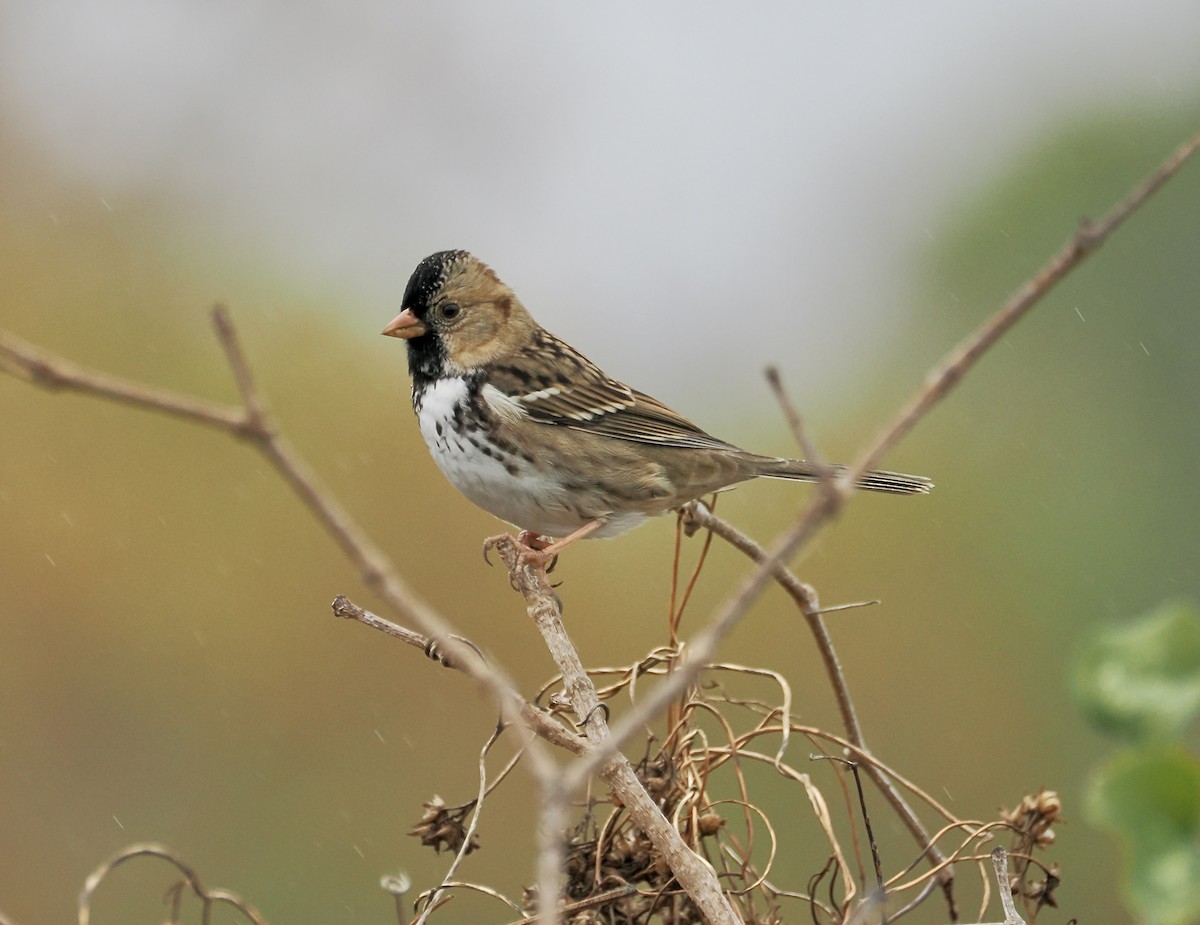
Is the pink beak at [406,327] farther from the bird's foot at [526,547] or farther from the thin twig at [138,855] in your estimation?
the thin twig at [138,855]

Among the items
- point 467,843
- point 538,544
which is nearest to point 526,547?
point 538,544

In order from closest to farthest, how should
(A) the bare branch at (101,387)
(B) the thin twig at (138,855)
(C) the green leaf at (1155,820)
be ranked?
(C) the green leaf at (1155,820), (A) the bare branch at (101,387), (B) the thin twig at (138,855)

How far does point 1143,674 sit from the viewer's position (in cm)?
56

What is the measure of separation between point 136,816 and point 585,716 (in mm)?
3015

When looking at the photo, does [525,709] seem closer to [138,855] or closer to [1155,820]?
[138,855]

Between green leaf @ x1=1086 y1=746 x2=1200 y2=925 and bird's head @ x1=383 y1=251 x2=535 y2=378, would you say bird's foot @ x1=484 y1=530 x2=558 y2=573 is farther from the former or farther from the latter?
green leaf @ x1=1086 y1=746 x2=1200 y2=925

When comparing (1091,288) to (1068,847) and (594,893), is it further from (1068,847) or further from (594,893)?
(594,893)

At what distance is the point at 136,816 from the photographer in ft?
13.7

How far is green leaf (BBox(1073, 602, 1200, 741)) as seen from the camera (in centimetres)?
55

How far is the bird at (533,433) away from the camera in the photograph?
2938mm

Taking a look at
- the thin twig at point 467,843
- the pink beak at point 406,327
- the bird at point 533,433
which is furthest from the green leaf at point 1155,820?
the pink beak at point 406,327

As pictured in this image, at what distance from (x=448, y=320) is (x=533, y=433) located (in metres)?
0.39

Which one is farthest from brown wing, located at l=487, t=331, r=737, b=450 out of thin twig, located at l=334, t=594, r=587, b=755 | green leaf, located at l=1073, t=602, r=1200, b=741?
green leaf, located at l=1073, t=602, r=1200, b=741

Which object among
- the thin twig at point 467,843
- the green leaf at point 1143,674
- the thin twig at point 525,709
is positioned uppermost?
the green leaf at point 1143,674
